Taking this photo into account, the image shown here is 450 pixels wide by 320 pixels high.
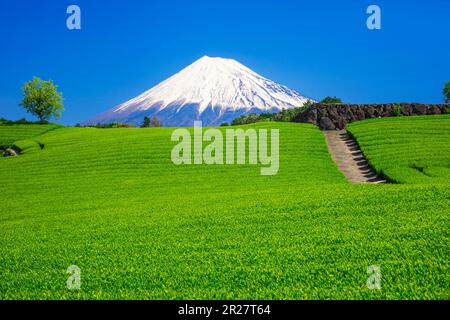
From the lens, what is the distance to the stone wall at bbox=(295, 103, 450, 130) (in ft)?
160

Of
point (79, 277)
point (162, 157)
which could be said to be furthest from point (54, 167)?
point (79, 277)

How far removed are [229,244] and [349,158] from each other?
1047 inches

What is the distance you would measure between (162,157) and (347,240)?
27455 mm

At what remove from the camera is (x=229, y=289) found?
908 centimetres

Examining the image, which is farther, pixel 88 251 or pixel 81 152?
pixel 81 152

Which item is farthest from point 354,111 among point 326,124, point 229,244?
point 229,244

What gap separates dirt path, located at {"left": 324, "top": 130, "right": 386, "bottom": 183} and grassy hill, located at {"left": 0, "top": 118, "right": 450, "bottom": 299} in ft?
18.2

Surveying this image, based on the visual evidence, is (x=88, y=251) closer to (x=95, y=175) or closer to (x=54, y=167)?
(x=95, y=175)

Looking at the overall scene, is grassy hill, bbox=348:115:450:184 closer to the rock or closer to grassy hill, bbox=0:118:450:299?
the rock

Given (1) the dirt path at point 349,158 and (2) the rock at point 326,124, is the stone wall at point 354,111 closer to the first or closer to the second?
(2) the rock at point 326,124

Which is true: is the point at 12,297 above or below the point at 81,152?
below

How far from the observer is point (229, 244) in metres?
12.2

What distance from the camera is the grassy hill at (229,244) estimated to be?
364 inches

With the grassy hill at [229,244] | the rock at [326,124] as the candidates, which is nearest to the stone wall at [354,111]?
the rock at [326,124]
